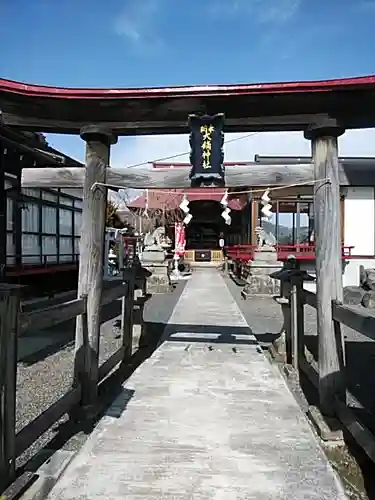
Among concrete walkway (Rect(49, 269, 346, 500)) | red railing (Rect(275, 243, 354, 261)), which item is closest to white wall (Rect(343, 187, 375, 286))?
red railing (Rect(275, 243, 354, 261))

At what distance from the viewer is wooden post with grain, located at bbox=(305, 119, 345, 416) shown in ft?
14.3

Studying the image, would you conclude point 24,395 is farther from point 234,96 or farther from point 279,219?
point 279,219

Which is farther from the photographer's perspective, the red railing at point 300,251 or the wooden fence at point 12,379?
the red railing at point 300,251

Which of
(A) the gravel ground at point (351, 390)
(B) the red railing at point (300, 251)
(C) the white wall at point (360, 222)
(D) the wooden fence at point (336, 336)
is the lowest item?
(A) the gravel ground at point (351, 390)

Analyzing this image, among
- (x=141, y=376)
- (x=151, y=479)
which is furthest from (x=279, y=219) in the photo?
(x=151, y=479)

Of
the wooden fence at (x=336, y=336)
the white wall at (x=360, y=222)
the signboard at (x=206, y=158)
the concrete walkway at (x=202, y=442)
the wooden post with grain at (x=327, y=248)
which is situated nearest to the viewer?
the concrete walkway at (x=202, y=442)

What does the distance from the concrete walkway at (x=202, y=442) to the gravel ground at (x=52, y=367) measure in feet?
1.29

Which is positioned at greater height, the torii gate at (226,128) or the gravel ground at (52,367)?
the torii gate at (226,128)

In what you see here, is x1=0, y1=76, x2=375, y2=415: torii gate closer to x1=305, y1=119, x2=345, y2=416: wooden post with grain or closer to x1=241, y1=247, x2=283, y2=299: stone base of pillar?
x1=305, y1=119, x2=345, y2=416: wooden post with grain

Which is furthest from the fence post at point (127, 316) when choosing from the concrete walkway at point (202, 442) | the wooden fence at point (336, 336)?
the wooden fence at point (336, 336)

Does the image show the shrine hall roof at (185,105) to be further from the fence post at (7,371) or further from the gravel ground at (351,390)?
the gravel ground at (351,390)

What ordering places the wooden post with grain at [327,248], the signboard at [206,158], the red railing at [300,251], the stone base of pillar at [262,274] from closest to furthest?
the wooden post with grain at [327,248] → the signboard at [206,158] → the stone base of pillar at [262,274] → the red railing at [300,251]

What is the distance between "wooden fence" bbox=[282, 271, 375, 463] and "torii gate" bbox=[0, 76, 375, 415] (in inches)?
2.1

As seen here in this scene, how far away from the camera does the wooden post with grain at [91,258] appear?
4617 mm
